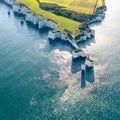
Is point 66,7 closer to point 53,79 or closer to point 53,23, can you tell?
point 53,23

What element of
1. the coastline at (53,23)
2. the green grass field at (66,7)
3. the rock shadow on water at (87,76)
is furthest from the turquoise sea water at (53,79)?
the green grass field at (66,7)

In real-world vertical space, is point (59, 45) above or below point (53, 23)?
below

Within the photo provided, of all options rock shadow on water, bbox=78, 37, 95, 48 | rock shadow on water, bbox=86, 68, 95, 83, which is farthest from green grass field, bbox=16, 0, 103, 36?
rock shadow on water, bbox=86, 68, 95, 83

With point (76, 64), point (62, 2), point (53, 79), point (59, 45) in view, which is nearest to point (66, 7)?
point (62, 2)

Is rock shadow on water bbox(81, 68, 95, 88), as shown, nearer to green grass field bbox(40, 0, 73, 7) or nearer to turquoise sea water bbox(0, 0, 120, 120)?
turquoise sea water bbox(0, 0, 120, 120)

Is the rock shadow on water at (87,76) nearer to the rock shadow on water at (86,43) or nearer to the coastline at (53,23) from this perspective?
the coastline at (53,23)
